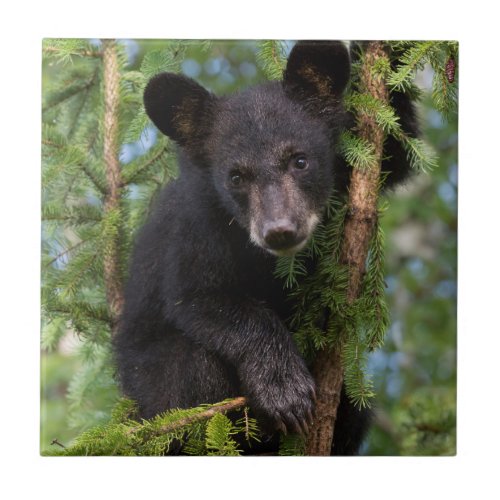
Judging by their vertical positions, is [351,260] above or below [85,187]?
below

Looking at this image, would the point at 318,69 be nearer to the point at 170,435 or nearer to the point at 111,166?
the point at 111,166

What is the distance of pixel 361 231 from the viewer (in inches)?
164

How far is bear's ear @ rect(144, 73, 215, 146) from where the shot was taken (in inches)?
171

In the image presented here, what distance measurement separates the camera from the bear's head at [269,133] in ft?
13.4

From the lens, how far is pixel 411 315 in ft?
16.3

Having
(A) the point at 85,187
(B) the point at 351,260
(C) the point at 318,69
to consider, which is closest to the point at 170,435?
(B) the point at 351,260

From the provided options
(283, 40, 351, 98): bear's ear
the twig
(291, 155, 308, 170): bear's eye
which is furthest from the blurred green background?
the twig

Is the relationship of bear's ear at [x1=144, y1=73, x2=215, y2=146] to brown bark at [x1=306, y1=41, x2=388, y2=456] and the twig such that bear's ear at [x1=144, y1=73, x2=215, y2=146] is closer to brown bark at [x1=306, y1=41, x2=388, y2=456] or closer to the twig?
brown bark at [x1=306, y1=41, x2=388, y2=456]

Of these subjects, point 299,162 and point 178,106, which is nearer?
point 299,162

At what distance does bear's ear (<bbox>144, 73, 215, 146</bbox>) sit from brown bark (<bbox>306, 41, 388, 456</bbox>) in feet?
2.97

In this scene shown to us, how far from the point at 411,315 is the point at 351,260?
965 millimetres

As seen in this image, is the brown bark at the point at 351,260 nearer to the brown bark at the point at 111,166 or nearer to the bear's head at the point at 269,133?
the bear's head at the point at 269,133

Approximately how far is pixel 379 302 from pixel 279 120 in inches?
44.5

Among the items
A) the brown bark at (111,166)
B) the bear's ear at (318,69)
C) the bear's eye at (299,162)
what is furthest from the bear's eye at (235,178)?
the brown bark at (111,166)
